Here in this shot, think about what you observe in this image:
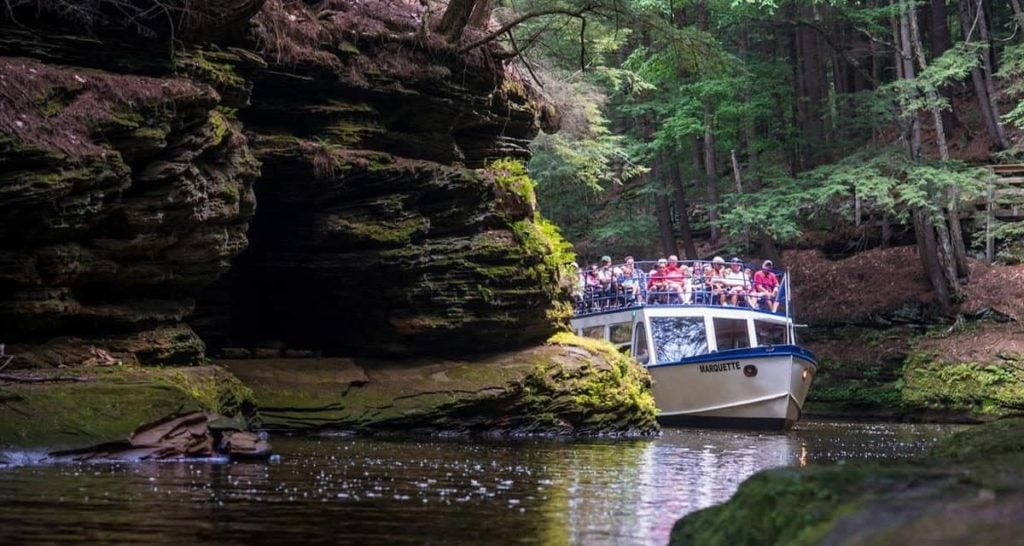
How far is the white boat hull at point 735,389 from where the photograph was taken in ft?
78.5

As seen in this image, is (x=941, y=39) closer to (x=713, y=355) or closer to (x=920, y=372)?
(x=920, y=372)

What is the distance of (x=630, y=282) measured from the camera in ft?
86.4

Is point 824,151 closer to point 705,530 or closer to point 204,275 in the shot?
point 204,275

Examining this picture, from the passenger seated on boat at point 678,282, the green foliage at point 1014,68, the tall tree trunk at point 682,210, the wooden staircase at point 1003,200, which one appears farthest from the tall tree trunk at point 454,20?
the tall tree trunk at point 682,210

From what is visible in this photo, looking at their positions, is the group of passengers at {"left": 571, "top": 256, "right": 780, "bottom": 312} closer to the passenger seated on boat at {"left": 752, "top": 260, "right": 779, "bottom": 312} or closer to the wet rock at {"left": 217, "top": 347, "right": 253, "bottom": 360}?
the passenger seated on boat at {"left": 752, "top": 260, "right": 779, "bottom": 312}

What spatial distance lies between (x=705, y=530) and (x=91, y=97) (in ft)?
33.4

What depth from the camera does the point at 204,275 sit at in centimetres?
1565

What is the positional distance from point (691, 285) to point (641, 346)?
1.90 m

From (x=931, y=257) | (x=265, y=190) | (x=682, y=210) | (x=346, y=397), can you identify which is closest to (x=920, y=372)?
(x=931, y=257)

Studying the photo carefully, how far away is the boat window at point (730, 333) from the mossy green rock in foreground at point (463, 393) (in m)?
4.88

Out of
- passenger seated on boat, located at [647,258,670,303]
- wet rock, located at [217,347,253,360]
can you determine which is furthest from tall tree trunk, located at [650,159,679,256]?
wet rock, located at [217,347,253,360]

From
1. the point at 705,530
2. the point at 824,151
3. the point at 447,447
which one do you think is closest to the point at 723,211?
the point at 824,151

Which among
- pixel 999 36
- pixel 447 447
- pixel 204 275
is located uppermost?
pixel 999 36

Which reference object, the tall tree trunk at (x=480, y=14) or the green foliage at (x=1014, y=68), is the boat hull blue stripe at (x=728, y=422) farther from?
the green foliage at (x=1014, y=68)
